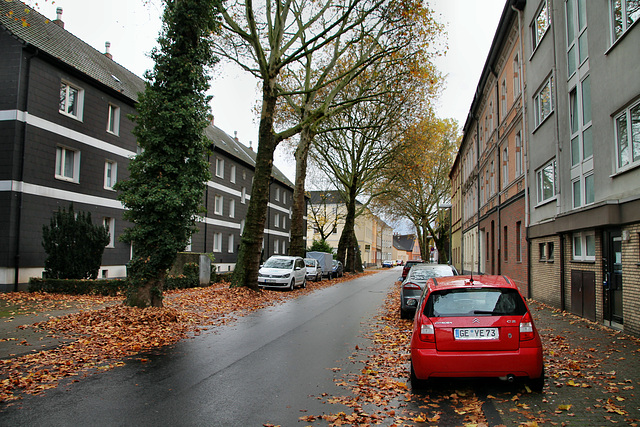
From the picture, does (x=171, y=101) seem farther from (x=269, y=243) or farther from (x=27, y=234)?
(x=269, y=243)

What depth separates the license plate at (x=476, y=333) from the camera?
5750mm

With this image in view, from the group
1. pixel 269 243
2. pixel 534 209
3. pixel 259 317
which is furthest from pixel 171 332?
pixel 269 243

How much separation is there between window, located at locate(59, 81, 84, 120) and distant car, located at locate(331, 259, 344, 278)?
22788mm

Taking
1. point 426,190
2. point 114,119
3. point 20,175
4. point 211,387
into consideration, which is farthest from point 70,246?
point 426,190

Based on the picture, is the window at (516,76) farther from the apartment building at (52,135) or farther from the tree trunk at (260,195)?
the apartment building at (52,135)

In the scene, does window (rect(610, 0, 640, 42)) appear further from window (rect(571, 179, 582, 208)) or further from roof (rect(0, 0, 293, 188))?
roof (rect(0, 0, 293, 188))

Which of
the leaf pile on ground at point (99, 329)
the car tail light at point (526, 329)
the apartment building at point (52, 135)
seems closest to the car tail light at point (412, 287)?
the leaf pile on ground at point (99, 329)

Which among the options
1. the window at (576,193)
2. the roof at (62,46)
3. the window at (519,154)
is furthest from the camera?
the window at (519,154)

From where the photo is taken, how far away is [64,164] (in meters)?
21.1

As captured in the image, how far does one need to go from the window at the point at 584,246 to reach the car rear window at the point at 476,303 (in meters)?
6.89

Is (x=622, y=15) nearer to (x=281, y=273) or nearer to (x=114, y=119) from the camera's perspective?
(x=281, y=273)

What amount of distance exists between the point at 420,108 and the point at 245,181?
18.8 meters

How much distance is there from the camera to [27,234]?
18.6 metres

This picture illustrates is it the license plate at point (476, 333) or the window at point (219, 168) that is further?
the window at point (219, 168)
